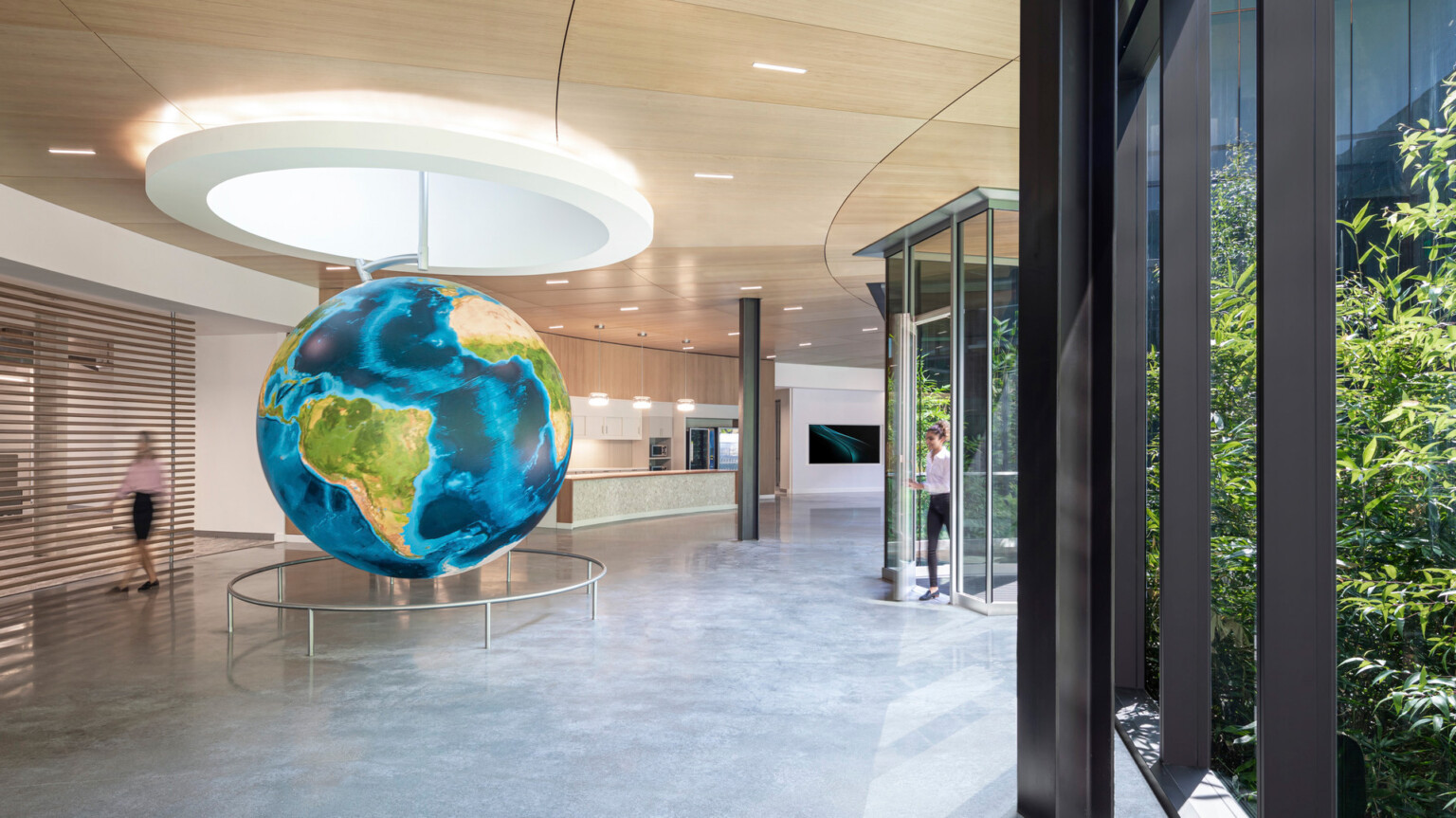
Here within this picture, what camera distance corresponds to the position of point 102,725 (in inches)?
163

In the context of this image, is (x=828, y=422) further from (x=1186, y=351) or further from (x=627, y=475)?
(x=1186, y=351)

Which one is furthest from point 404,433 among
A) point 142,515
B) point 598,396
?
point 598,396

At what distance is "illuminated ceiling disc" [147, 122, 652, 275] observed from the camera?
152 inches

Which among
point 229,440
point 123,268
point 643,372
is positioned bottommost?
point 229,440

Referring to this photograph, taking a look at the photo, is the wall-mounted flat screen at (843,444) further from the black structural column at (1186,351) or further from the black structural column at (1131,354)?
the black structural column at (1186,351)

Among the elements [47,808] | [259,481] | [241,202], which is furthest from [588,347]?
[47,808]

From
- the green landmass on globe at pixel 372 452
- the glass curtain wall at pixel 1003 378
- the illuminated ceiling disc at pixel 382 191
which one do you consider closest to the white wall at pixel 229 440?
the illuminated ceiling disc at pixel 382 191

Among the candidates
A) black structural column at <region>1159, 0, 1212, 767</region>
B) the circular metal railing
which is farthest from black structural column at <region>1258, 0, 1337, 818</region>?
the circular metal railing

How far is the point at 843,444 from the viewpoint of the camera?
21797mm

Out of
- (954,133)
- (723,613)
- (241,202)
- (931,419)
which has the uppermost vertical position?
(954,133)

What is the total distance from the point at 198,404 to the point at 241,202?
8.38m

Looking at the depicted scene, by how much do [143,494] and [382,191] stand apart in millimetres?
5782

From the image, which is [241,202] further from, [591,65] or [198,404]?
[198,404]

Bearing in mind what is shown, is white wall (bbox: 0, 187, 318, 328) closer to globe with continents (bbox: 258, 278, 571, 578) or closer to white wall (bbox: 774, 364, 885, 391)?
globe with continents (bbox: 258, 278, 571, 578)
